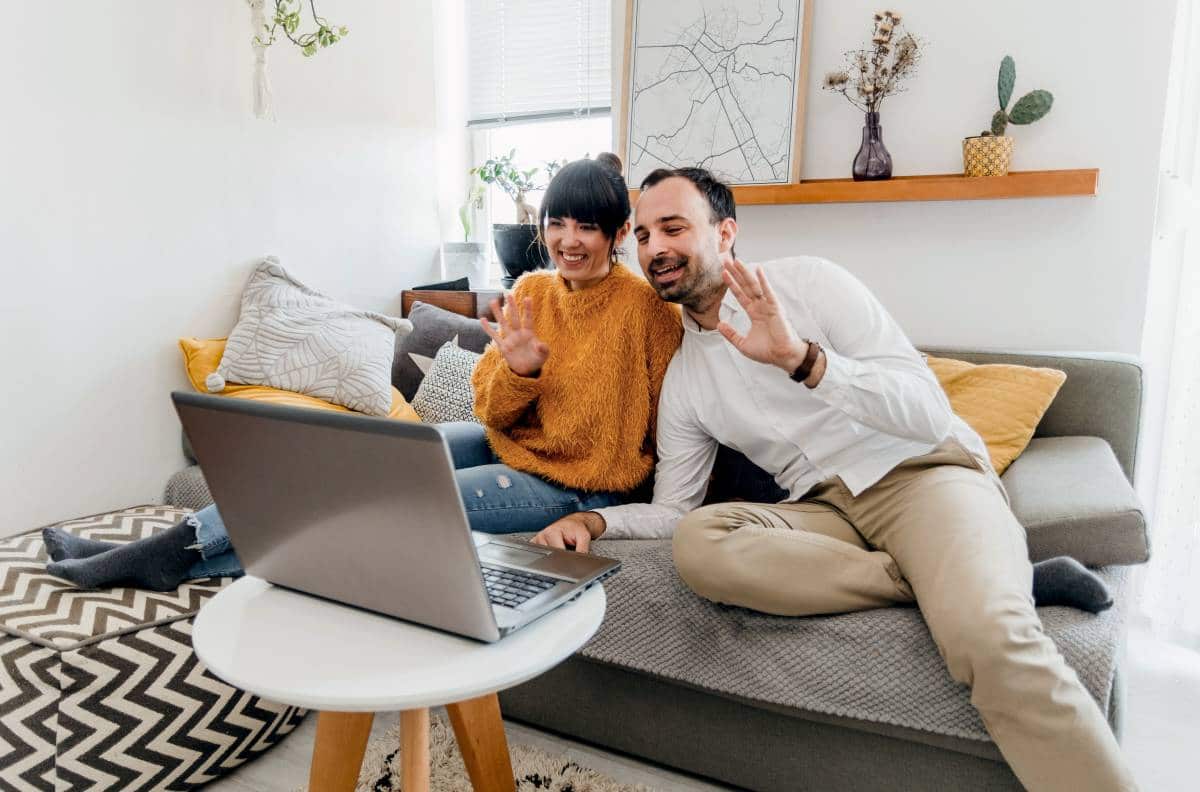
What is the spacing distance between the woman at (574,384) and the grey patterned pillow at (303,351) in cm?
64

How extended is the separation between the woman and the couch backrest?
89 cm

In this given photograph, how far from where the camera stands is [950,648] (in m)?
1.13

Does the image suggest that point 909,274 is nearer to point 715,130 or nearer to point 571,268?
point 715,130

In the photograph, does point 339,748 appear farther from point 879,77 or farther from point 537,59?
point 537,59

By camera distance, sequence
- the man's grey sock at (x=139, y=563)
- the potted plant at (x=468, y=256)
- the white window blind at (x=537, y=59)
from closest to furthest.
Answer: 1. the man's grey sock at (x=139, y=563)
2. the white window blind at (x=537, y=59)
3. the potted plant at (x=468, y=256)

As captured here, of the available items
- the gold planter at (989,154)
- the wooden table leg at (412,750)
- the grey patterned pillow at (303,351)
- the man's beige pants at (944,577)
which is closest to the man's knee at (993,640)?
the man's beige pants at (944,577)

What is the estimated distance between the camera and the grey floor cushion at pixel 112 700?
132cm

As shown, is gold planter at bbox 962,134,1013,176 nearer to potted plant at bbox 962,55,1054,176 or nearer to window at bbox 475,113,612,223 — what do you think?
potted plant at bbox 962,55,1054,176

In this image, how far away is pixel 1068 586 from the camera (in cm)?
125

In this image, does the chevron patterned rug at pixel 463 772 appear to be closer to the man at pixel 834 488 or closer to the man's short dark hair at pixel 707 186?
the man at pixel 834 488

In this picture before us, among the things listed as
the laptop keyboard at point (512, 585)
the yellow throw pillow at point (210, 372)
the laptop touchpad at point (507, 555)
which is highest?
the yellow throw pillow at point (210, 372)

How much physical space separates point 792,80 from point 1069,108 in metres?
0.71

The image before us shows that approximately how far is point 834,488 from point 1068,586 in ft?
1.35

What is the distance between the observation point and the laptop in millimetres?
791
